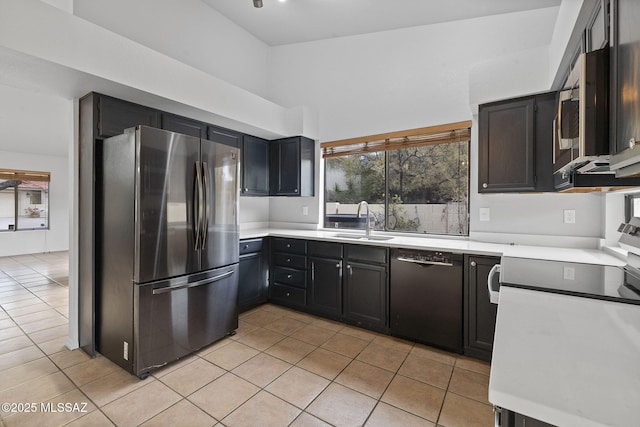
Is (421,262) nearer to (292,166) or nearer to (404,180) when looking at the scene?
(404,180)

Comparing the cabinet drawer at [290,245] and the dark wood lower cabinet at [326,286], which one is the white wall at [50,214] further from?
the dark wood lower cabinet at [326,286]

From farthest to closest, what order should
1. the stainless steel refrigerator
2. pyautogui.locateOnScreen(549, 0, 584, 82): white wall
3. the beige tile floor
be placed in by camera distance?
the stainless steel refrigerator
the beige tile floor
pyautogui.locateOnScreen(549, 0, 584, 82): white wall

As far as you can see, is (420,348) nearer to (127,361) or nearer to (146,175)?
(127,361)

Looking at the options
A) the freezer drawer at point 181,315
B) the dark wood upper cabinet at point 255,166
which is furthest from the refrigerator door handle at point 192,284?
the dark wood upper cabinet at point 255,166

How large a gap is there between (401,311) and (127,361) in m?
2.28

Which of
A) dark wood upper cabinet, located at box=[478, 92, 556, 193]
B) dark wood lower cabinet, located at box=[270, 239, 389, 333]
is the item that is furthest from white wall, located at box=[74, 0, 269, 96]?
dark wood upper cabinet, located at box=[478, 92, 556, 193]

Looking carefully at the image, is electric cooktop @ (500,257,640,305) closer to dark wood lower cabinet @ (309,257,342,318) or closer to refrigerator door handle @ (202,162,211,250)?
dark wood lower cabinet @ (309,257,342,318)

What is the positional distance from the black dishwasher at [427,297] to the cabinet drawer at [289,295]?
1.08 metres

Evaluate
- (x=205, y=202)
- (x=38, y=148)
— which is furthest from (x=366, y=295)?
(x=38, y=148)

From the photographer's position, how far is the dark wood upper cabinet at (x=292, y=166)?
3.91 metres

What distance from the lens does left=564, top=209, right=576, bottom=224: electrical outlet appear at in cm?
251

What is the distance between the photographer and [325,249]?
3.21m

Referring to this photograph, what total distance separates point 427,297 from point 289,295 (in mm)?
1614

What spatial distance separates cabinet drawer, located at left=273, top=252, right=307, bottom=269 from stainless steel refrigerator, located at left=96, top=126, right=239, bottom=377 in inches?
38.4
